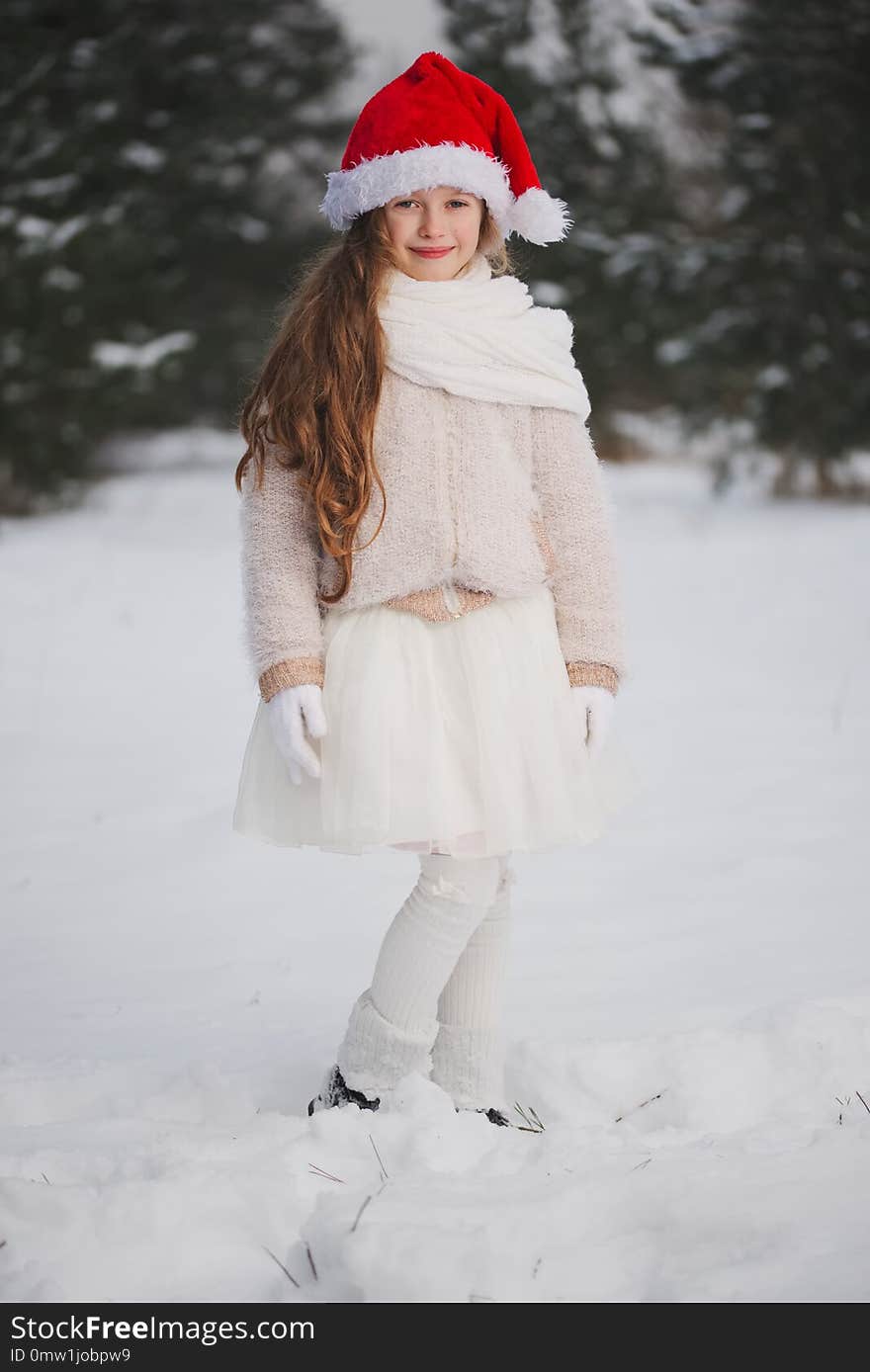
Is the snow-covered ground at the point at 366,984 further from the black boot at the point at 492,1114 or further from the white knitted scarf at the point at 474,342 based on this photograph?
the white knitted scarf at the point at 474,342

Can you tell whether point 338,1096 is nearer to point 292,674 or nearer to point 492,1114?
point 492,1114

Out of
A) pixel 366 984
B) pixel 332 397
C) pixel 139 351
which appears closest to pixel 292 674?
pixel 332 397

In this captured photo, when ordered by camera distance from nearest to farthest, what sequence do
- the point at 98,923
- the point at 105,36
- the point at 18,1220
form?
the point at 18,1220
the point at 98,923
the point at 105,36

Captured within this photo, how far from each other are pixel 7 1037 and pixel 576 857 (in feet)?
5.34

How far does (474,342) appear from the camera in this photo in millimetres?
2014

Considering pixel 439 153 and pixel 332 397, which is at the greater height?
pixel 439 153

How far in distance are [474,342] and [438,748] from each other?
0.61 m

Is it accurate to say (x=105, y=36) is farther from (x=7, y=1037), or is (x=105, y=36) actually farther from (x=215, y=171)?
(x=7, y=1037)

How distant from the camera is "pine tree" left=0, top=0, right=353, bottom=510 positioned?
373 inches

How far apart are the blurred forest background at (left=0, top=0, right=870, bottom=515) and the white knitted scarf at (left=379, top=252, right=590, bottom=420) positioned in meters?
7.74

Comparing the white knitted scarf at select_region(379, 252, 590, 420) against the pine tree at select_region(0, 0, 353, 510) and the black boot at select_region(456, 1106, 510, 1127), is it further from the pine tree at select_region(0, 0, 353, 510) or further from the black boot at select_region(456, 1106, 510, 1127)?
the pine tree at select_region(0, 0, 353, 510)

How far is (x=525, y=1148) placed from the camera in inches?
76.3

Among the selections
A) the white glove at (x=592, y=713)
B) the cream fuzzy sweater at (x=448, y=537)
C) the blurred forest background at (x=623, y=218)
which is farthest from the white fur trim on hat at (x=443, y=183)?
the blurred forest background at (x=623, y=218)
